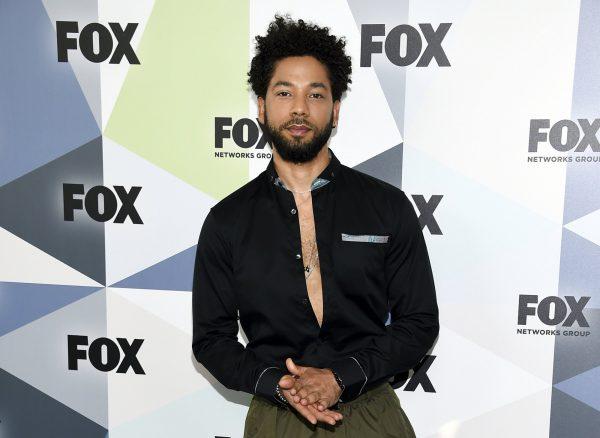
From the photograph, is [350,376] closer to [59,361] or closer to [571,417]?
[571,417]

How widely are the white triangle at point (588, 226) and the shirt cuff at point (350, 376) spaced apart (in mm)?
1323

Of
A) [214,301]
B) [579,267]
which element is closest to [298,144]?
[214,301]

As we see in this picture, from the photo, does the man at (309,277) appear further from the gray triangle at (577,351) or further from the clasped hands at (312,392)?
the gray triangle at (577,351)

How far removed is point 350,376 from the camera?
1942mm

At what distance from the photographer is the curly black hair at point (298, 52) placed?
2.21m

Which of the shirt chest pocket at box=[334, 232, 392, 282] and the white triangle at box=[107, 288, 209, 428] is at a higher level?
the shirt chest pocket at box=[334, 232, 392, 282]

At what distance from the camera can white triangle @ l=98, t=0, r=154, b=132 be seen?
271cm

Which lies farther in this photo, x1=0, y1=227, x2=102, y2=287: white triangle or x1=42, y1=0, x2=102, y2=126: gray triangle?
x1=0, y1=227, x2=102, y2=287: white triangle

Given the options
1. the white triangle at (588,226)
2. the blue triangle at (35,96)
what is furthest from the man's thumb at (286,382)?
the blue triangle at (35,96)

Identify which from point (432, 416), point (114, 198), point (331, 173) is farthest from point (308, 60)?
point (432, 416)

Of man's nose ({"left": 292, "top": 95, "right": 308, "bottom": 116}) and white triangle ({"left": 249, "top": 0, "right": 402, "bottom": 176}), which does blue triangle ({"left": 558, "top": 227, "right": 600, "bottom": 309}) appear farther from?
man's nose ({"left": 292, "top": 95, "right": 308, "bottom": 116})

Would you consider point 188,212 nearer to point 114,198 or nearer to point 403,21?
point 114,198

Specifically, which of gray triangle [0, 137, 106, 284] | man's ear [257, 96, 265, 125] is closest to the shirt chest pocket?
man's ear [257, 96, 265, 125]

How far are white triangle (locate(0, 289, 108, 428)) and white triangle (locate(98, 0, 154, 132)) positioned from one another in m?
1.13
